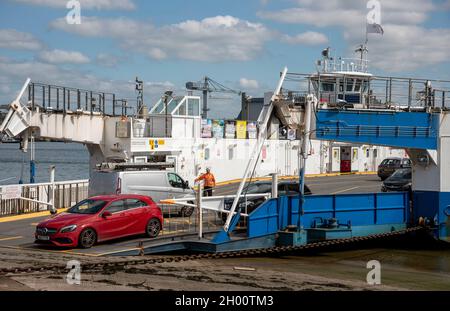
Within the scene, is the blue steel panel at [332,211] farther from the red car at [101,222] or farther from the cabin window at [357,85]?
the cabin window at [357,85]

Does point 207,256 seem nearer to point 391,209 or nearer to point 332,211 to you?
point 332,211

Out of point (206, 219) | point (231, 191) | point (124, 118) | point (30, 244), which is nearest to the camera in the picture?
point (30, 244)

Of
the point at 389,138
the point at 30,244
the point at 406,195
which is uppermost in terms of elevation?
the point at 389,138

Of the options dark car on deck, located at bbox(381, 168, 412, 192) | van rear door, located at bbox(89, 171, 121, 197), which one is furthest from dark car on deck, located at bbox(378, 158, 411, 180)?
van rear door, located at bbox(89, 171, 121, 197)

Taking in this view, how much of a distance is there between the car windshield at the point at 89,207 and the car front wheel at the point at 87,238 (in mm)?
702

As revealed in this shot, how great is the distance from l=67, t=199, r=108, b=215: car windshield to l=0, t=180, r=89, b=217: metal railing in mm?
6343

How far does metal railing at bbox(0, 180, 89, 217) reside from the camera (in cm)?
2536

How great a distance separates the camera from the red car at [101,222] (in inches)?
698

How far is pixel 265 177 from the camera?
140ft

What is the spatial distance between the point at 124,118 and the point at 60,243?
50.7ft

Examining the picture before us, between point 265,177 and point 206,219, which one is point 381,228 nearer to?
point 206,219

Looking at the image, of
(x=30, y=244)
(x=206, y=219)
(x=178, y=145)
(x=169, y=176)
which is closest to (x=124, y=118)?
(x=178, y=145)

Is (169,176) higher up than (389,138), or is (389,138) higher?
(389,138)

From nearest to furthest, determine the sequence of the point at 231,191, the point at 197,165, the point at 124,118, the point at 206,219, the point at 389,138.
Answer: the point at 389,138, the point at 206,219, the point at 124,118, the point at 231,191, the point at 197,165
